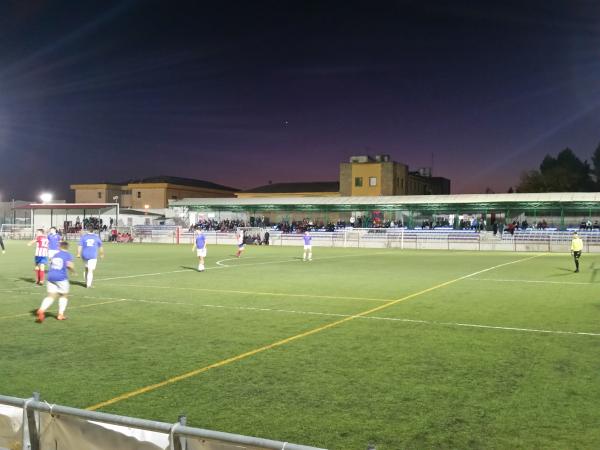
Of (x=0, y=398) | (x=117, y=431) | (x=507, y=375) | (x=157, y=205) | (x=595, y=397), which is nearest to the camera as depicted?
(x=117, y=431)

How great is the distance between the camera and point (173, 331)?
1174cm

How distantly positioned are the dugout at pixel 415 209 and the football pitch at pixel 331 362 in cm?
3585

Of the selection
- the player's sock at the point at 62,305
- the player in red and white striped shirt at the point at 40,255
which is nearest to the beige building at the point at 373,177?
the player in red and white striped shirt at the point at 40,255

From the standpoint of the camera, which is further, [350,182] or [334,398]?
[350,182]

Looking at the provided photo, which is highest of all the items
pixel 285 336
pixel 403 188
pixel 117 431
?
pixel 403 188

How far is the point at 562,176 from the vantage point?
88188mm

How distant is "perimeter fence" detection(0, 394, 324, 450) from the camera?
3.86 meters

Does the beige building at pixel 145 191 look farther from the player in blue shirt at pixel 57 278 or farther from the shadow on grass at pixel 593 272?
the player in blue shirt at pixel 57 278

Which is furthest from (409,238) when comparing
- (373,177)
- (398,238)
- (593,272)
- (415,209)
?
(373,177)

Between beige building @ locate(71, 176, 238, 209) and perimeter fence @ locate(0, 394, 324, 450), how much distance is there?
299 ft

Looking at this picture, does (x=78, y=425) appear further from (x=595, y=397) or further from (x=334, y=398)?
(x=595, y=397)

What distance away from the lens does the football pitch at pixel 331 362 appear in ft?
20.9

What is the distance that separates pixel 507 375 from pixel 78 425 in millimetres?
6266

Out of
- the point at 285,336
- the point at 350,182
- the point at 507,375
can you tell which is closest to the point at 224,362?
the point at 285,336
